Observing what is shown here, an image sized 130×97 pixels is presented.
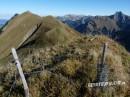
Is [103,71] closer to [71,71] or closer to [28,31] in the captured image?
[71,71]

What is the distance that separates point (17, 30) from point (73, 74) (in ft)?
334

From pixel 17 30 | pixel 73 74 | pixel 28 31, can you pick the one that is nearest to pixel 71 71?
pixel 73 74

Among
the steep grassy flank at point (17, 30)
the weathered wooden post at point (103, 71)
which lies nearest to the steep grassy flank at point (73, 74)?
the weathered wooden post at point (103, 71)

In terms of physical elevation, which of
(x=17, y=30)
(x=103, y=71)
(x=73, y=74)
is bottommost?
(x=17, y=30)

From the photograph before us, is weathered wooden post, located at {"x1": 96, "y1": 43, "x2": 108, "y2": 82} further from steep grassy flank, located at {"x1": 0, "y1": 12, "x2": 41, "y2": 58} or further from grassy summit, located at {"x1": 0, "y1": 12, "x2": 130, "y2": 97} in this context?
steep grassy flank, located at {"x1": 0, "y1": 12, "x2": 41, "y2": 58}

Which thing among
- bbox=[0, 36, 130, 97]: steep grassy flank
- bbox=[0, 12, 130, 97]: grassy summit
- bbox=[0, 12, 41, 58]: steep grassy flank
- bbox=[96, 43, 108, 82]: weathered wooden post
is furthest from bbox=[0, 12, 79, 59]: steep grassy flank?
bbox=[96, 43, 108, 82]: weathered wooden post

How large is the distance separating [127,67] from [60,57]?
3524 mm

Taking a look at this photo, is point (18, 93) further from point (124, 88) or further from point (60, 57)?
point (124, 88)

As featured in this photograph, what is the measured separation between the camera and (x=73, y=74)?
1589 cm

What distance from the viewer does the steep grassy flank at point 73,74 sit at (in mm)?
15219

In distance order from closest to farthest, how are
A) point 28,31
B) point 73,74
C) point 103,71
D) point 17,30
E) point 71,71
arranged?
point 103,71 < point 73,74 < point 71,71 < point 28,31 < point 17,30

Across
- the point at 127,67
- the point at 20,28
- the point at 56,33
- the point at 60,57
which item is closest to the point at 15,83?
the point at 60,57

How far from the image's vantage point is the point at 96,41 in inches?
777


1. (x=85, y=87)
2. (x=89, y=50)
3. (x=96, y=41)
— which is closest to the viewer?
(x=85, y=87)
